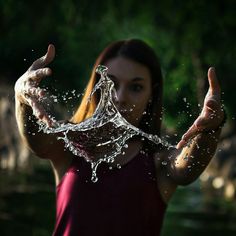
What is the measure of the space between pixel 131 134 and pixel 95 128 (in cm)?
13

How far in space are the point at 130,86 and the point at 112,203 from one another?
0.44m

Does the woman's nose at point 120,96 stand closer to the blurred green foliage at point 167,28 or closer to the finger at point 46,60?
the finger at point 46,60

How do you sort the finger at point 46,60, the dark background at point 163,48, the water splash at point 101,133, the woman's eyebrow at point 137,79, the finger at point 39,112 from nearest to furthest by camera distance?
the finger at point 39,112
the finger at point 46,60
the water splash at point 101,133
the woman's eyebrow at point 137,79
the dark background at point 163,48

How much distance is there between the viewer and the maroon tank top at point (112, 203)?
252 cm

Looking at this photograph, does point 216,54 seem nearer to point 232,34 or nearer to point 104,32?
point 232,34

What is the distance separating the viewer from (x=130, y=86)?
271 centimetres

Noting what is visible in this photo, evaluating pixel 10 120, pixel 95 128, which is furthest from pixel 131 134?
pixel 10 120

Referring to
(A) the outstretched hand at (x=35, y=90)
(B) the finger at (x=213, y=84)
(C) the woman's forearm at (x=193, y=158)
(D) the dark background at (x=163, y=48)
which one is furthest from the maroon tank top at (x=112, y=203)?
(D) the dark background at (x=163, y=48)

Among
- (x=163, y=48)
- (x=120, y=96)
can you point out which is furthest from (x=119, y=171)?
(x=163, y=48)

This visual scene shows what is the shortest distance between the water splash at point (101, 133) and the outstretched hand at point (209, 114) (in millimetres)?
305

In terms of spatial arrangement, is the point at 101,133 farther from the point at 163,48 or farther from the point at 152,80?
the point at 163,48

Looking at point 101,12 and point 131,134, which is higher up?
point 101,12

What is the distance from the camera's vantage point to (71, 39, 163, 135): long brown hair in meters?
2.75

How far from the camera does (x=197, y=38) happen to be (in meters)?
10.3
